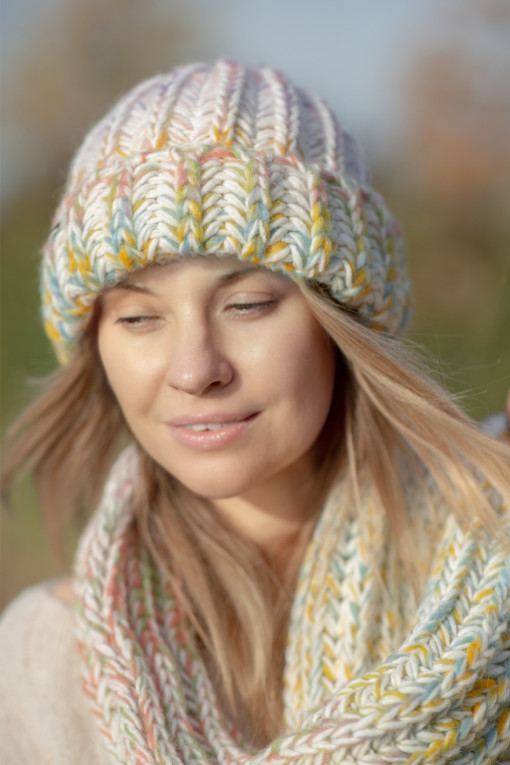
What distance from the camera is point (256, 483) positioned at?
1.56 meters

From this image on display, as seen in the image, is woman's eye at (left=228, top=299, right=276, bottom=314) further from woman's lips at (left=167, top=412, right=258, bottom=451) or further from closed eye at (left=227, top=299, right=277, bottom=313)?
woman's lips at (left=167, top=412, right=258, bottom=451)

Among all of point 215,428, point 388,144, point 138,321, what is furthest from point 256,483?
point 388,144

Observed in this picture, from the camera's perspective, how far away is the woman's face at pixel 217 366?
1.42m

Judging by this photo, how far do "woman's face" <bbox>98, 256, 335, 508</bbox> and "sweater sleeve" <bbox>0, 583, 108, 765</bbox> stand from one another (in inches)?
18.8

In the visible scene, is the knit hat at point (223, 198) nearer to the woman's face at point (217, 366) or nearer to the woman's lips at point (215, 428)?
the woman's face at point (217, 366)

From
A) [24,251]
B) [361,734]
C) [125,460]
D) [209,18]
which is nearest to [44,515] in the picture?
[125,460]

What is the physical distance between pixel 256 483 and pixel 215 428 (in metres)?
0.15

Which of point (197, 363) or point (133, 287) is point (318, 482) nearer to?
point (197, 363)

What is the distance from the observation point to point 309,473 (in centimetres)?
179

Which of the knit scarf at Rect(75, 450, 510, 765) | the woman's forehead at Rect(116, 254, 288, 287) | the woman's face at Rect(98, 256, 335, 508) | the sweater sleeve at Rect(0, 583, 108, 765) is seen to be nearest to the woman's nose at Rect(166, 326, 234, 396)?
the woman's face at Rect(98, 256, 335, 508)

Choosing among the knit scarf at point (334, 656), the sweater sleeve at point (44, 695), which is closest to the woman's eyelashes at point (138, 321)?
the knit scarf at point (334, 656)

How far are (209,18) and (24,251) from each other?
5.42 feet

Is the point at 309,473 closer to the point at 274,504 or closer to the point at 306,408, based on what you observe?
the point at 274,504

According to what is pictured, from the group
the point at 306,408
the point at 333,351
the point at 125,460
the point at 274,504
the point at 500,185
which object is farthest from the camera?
the point at 500,185
